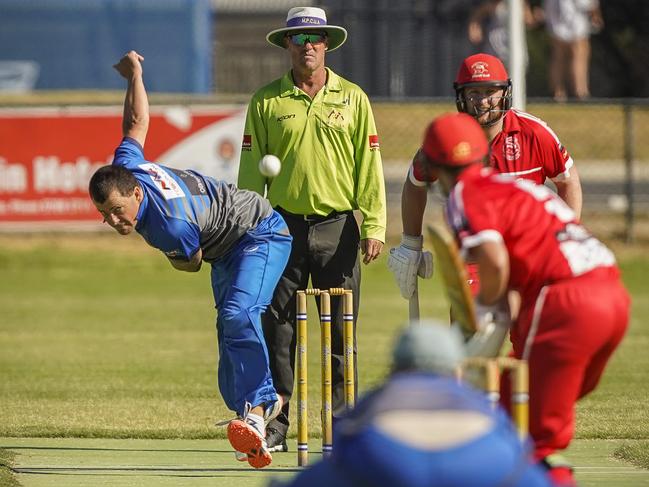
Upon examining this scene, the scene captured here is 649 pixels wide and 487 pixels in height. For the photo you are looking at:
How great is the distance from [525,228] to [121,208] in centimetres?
245

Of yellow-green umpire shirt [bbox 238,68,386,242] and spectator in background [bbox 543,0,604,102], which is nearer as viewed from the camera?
yellow-green umpire shirt [bbox 238,68,386,242]

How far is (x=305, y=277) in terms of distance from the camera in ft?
28.7

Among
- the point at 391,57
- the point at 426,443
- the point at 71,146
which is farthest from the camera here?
the point at 391,57

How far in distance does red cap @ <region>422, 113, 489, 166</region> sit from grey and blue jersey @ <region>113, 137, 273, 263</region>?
7.12 ft

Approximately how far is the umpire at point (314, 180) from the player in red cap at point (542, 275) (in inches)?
116

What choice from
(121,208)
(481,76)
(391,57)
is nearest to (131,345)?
(121,208)

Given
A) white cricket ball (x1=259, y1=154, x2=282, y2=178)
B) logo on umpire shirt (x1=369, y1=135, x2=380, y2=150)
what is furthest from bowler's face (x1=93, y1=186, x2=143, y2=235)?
logo on umpire shirt (x1=369, y1=135, x2=380, y2=150)

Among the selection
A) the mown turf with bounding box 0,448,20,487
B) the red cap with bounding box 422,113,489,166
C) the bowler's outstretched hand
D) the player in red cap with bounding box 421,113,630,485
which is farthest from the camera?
the bowler's outstretched hand

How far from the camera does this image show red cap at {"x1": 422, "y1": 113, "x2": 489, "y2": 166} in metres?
5.61

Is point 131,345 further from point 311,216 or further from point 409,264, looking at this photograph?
point 409,264

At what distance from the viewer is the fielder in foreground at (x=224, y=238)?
23.9 feet

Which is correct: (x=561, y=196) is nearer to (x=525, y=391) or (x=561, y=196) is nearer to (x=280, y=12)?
(x=525, y=391)

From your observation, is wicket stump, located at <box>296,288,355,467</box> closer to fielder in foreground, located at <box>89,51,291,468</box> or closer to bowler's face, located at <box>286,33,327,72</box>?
fielder in foreground, located at <box>89,51,291,468</box>

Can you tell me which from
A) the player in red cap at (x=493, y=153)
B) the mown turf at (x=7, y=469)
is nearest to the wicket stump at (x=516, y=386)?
the player in red cap at (x=493, y=153)
